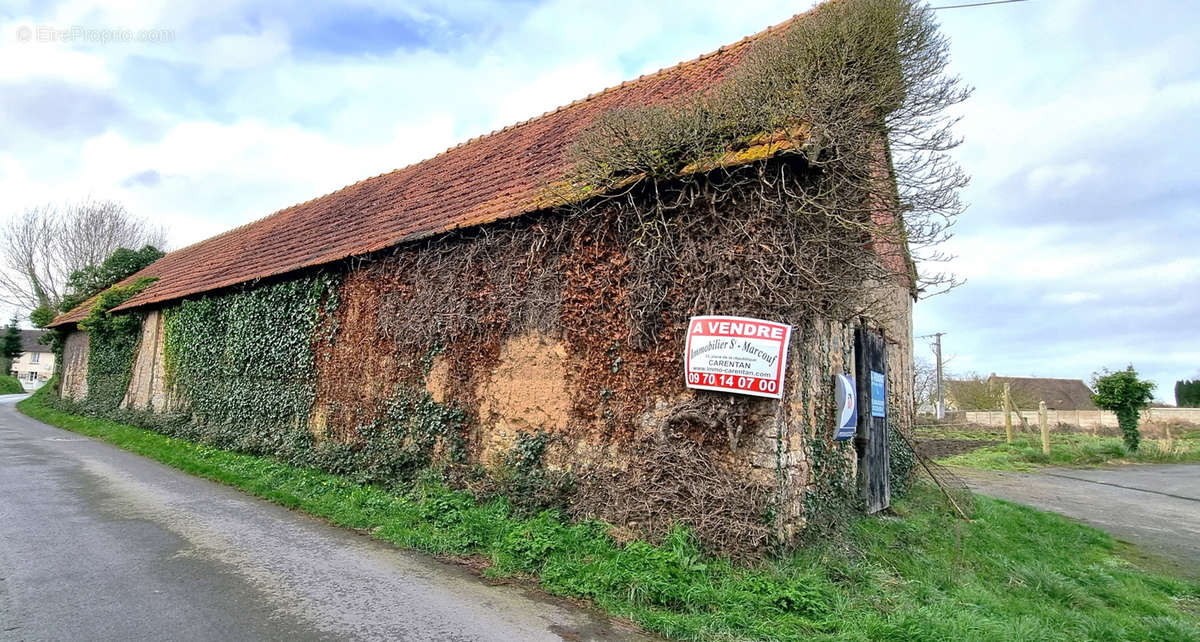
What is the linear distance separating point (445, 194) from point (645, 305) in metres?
5.52

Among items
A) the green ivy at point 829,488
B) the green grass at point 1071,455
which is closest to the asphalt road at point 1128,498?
the green grass at point 1071,455

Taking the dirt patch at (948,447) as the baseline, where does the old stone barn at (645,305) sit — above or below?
above

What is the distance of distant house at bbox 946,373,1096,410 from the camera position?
45812mm

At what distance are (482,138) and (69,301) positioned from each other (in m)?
22.6

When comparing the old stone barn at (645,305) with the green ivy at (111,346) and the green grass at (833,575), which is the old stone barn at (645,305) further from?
the green ivy at (111,346)

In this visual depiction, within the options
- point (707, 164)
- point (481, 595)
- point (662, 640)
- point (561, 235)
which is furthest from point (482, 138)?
point (662, 640)

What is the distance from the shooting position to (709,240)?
6.02 meters

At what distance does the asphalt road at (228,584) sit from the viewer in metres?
4.12

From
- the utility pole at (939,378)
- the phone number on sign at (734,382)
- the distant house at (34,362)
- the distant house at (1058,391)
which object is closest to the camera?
the phone number on sign at (734,382)

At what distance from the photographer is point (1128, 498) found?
42.1ft

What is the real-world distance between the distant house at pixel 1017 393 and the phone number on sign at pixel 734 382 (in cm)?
3888

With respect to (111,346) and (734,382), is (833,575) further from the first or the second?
(111,346)

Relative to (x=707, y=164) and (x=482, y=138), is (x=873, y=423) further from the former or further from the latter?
(x=482, y=138)

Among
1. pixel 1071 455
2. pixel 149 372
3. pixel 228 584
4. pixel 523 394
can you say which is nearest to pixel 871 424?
pixel 523 394
